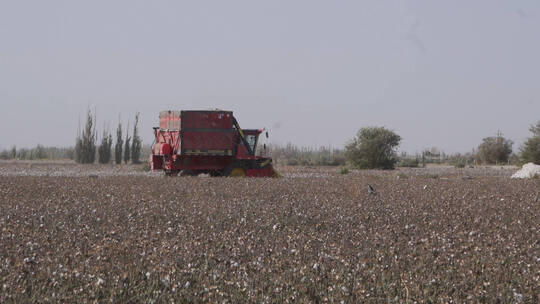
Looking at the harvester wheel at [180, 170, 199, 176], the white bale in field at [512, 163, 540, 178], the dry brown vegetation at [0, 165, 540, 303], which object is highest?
the white bale in field at [512, 163, 540, 178]

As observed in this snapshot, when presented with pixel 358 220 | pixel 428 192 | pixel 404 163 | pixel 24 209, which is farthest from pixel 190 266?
pixel 404 163

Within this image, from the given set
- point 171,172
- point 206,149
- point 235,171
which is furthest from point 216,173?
point 171,172

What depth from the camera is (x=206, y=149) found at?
28.9 metres

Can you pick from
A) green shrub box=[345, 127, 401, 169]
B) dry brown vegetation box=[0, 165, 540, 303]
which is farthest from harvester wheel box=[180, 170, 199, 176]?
green shrub box=[345, 127, 401, 169]

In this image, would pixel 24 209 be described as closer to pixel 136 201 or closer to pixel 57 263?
pixel 136 201

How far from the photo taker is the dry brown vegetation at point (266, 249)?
6795mm

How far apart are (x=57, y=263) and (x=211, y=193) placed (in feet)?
32.7

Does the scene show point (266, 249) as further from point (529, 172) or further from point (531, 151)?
point (531, 151)

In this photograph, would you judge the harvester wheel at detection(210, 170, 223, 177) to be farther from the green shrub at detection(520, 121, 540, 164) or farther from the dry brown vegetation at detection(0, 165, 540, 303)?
the green shrub at detection(520, 121, 540, 164)

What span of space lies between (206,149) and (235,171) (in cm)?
161

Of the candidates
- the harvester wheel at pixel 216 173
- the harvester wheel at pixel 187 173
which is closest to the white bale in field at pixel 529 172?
the harvester wheel at pixel 216 173

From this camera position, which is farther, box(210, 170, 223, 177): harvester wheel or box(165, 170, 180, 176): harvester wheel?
box(210, 170, 223, 177): harvester wheel

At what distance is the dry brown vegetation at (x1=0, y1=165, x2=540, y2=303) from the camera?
6.79 m

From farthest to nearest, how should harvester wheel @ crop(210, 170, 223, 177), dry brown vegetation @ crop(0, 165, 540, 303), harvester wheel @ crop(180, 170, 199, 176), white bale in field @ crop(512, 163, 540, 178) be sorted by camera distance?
white bale in field @ crop(512, 163, 540, 178)
harvester wheel @ crop(210, 170, 223, 177)
harvester wheel @ crop(180, 170, 199, 176)
dry brown vegetation @ crop(0, 165, 540, 303)
